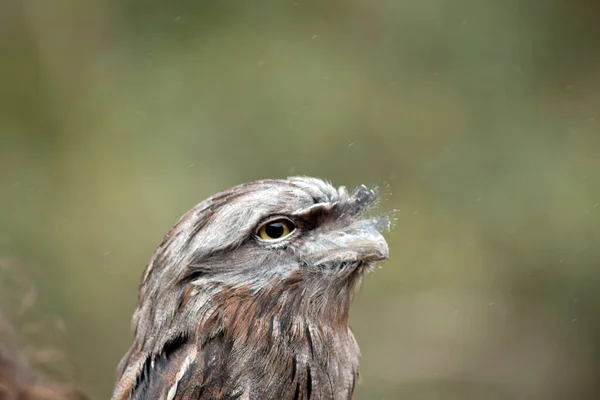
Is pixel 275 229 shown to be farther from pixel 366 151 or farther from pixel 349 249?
pixel 366 151

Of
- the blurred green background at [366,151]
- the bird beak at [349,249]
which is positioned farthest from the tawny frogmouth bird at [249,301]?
the blurred green background at [366,151]

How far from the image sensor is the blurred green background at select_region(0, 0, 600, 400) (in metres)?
8.03

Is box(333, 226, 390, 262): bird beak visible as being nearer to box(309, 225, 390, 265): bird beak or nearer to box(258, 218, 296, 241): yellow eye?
box(309, 225, 390, 265): bird beak

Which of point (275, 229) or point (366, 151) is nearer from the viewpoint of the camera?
point (275, 229)

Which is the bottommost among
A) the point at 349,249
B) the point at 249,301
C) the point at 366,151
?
the point at 249,301

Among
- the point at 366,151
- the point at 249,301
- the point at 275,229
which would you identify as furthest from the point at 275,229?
the point at 366,151

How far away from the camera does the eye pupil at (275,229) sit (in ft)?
11.0

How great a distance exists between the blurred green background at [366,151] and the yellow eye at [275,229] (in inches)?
182

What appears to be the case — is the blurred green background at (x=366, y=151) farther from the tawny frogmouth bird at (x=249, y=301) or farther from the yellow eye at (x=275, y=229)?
the yellow eye at (x=275, y=229)

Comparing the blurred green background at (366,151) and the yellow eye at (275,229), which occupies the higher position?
the blurred green background at (366,151)

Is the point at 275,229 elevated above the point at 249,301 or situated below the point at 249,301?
above

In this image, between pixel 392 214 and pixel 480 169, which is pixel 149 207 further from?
pixel 392 214

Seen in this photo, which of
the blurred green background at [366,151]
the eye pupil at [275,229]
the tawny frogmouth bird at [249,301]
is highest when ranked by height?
the blurred green background at [366,151]

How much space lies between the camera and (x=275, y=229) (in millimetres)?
3365
